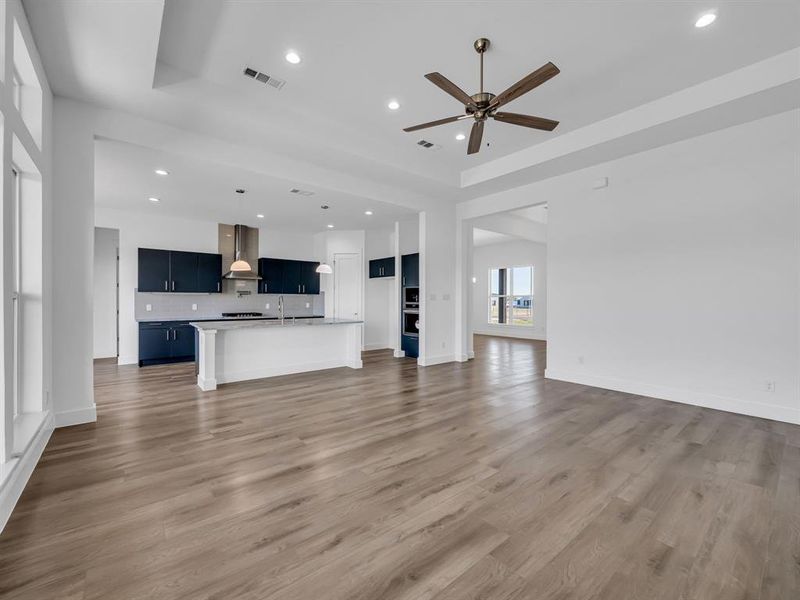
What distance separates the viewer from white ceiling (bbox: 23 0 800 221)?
2.67 m

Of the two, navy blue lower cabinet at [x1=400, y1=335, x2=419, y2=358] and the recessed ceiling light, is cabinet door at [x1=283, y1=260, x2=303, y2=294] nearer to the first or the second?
navy blue lower cabinet at [x1=400, y1=335, x2=419, y2=358]

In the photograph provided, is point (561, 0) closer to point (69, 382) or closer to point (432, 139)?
point (432, 139)

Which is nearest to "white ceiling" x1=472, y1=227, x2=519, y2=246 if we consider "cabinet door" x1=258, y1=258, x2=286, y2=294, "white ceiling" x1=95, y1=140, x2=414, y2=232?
"white ceiling" x1=95, y1=140, x2=414, y2=232

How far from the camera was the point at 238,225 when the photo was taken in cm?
814

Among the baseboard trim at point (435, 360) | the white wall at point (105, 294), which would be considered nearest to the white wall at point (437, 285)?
the baseboard trim at point (435, 360)

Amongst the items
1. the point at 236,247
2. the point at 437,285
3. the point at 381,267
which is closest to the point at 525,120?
the point at 437,285

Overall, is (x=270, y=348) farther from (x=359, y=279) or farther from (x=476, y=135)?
(x=476, y=135)

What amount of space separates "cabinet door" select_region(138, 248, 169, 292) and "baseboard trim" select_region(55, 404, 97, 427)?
4009 millimetres

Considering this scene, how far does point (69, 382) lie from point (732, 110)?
705cm

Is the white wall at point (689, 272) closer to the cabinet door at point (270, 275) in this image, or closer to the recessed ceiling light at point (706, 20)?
the recessed ceiling light at point (706, 20)

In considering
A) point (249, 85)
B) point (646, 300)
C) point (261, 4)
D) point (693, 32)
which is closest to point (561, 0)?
point (693, 32)

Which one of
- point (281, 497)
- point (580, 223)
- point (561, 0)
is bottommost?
point (281, 497)

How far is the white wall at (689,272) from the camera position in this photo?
372cm

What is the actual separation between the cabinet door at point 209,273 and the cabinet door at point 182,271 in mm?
93
